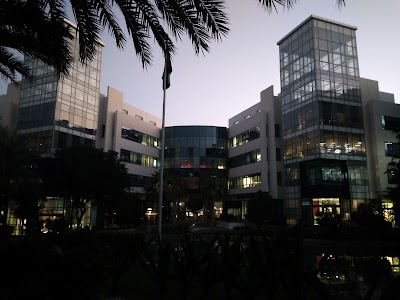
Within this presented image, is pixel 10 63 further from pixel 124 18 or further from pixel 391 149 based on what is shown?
pixel 391 149

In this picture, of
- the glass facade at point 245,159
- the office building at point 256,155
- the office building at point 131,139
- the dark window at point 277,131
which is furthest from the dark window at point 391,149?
the office building at point 131,139

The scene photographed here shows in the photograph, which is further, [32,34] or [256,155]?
[256,155]

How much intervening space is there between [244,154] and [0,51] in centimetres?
6262

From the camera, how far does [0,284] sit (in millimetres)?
3973

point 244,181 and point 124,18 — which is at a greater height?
point 244,181

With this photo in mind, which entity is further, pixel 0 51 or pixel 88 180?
pixel 88 180

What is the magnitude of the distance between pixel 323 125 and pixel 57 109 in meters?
39.1

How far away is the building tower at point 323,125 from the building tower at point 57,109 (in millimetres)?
31793

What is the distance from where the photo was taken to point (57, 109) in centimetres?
5281

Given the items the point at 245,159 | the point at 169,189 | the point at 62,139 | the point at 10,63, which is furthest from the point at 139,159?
the point at 10,63

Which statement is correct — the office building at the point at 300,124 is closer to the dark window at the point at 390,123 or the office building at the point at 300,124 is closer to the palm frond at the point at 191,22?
the dark window at the point at 390,123

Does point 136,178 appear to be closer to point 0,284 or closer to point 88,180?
point 88,180

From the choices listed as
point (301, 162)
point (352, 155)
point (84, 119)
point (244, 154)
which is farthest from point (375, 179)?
point (84, 119)

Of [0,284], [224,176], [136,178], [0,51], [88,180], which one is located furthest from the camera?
[224,176]
